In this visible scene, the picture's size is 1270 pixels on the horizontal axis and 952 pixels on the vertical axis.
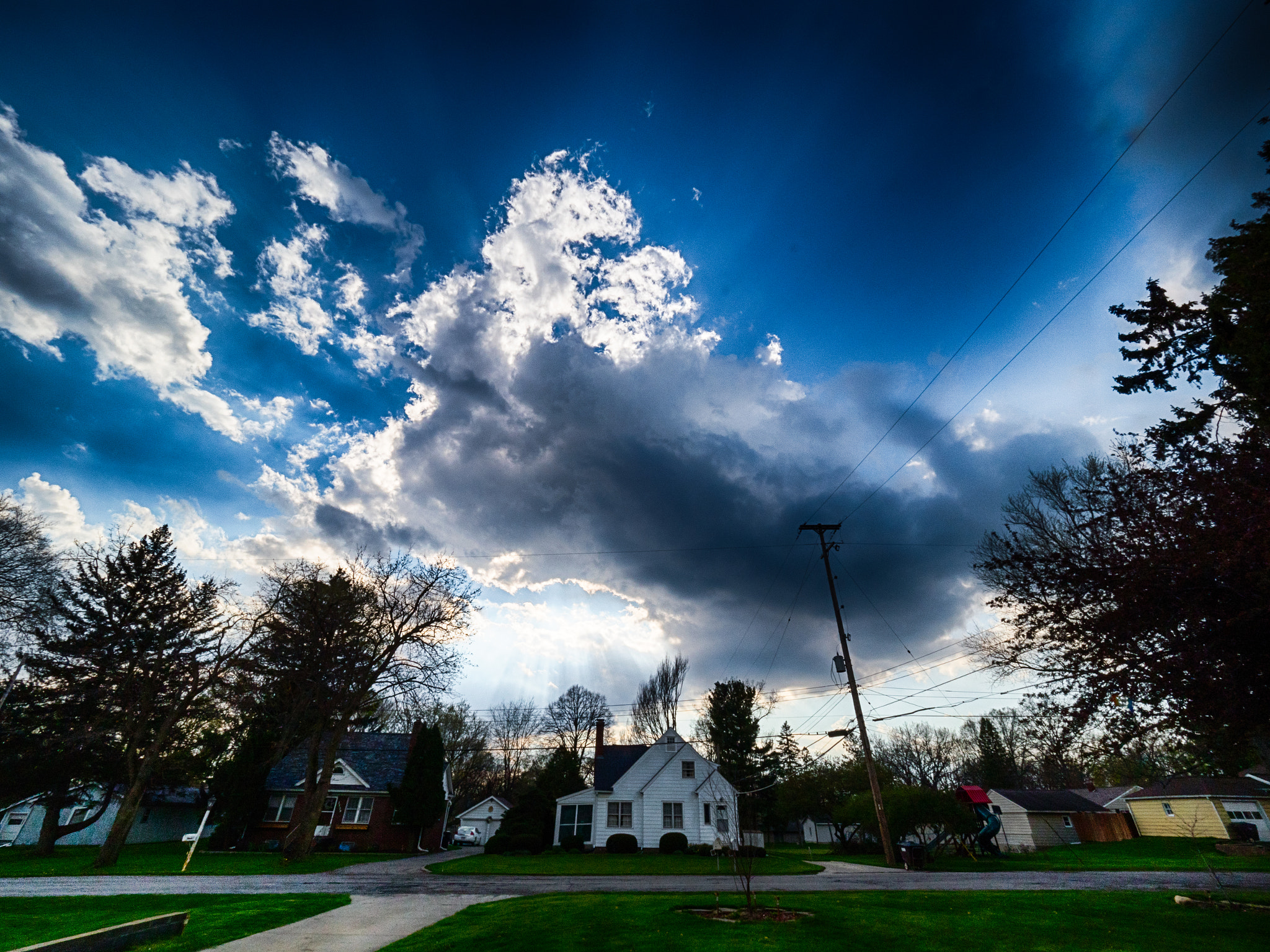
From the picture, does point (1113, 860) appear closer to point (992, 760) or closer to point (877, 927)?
point (992, 760)

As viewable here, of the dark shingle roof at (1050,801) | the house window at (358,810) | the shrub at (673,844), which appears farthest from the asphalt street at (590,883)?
the dark shingle roof at (1050,801)

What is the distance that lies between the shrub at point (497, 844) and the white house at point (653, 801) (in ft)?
14.9

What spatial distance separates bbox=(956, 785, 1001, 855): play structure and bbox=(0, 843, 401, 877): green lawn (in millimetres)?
30470

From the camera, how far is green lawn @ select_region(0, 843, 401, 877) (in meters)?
20.1

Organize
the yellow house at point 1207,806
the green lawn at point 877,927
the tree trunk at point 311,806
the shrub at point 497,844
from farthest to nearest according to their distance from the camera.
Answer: the yellow house at point 1207,806, the shrub at point 497,844, the tree trunk at point 311,806, the green lawn at point 877,927

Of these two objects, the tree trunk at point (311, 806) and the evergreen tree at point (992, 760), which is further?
the evergreen tree at point (992, 760)

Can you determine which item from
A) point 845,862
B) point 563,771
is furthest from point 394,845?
point 845,862

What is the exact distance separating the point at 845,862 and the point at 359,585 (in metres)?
28.1

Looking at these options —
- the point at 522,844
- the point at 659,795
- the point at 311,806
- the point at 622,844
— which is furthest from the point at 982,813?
the point at 311,806

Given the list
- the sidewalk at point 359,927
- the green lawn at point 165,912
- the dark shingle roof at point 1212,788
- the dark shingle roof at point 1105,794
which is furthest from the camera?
the dark shingle roof at point 1105,794

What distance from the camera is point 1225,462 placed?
10000 mm

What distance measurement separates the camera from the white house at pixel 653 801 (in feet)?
119

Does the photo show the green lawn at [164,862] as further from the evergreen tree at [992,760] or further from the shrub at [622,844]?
the evergreen tree at [992,760]

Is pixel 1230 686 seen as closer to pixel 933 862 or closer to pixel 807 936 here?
pixel 807 936
